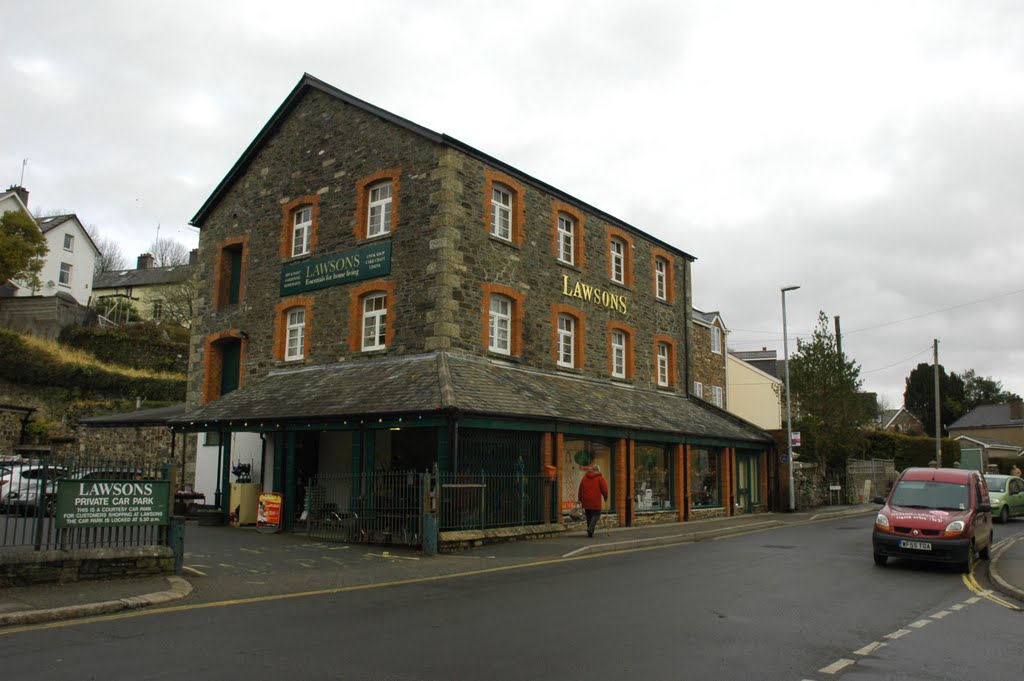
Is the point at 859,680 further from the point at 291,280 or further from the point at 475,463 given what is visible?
the point at 291,280

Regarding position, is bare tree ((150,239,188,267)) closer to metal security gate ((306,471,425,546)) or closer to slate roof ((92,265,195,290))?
slate roof ((92,265,195,290))

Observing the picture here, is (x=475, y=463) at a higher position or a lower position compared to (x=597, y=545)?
higher

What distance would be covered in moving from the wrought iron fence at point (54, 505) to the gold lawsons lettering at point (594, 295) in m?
13.8

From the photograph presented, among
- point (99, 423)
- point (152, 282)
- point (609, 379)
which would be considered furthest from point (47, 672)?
point (152, 282)

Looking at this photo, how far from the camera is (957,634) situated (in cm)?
816

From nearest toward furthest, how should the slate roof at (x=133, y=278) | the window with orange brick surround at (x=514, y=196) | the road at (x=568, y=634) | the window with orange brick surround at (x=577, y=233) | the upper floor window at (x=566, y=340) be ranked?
1. the road at (x=568, y=634)
2. the window with orange brick surround at (x=514, y=196)
3. the upper floor window at (x=566, y=340)
4. the window with orange brick surround at (x=577, y=233)
5. the slate roof at (x=133, y=278)

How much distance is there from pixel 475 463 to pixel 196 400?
12271 mm

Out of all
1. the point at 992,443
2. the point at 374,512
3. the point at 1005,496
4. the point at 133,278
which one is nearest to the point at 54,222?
the point at 133,278

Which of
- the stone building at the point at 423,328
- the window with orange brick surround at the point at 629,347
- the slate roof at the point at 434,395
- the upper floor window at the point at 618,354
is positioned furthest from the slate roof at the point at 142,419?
the window with orange brick surround at the point at 629,347

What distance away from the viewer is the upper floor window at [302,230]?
906 inches

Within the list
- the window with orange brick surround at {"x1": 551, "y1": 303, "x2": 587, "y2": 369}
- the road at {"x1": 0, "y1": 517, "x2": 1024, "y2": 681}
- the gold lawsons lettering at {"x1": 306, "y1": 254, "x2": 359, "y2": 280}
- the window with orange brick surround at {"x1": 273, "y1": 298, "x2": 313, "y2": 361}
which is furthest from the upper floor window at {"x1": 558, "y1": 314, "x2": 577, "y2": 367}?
the road at {"x1": 0, "y1": 517, "x2": 1024, "y2": 681}

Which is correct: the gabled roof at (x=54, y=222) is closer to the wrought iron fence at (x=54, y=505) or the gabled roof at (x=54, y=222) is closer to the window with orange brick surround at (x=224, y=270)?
the window with orange brick surround at (x=224, y=270)

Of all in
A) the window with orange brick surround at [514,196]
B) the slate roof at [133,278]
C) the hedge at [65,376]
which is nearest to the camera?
the window with orange brick surround at [514,196]

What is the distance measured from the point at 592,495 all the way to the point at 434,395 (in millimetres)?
4448
